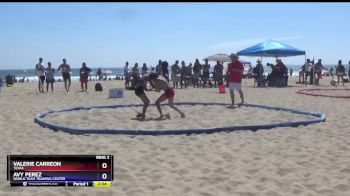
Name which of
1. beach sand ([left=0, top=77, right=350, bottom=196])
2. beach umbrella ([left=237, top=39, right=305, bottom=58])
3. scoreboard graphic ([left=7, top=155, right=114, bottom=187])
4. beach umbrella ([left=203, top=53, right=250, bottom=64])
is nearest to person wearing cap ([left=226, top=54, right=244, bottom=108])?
beach sand ([left=0, top=77, right=350, bottom=196])

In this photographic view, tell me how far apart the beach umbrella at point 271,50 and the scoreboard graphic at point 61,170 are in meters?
18.8

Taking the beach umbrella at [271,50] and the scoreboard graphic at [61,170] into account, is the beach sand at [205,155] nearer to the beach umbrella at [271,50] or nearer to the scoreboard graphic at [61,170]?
the scoreboard graphic at [61,170]

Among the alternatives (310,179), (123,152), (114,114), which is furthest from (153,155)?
(114,114)

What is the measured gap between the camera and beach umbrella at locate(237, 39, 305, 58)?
73.6 ft

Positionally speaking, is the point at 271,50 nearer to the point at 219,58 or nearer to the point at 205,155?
the point at 219,58

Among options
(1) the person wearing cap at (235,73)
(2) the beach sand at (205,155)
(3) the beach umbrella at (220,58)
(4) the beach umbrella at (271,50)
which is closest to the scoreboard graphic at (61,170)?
(2) the beach sand at (205,155)

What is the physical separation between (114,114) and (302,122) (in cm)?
437

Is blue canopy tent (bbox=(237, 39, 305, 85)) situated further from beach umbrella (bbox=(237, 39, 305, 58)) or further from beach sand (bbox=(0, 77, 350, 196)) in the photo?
beach sand (bbox=(0, 77, 350, 196))

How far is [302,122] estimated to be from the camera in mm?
8766

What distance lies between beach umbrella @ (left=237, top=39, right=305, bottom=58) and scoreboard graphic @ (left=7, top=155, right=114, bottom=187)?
18841 mm

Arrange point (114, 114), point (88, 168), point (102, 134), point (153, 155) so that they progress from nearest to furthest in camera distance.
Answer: point (88, 168)
point (153, 155)
point (102, 134)
point (114, 114)

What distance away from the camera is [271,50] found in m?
22.3

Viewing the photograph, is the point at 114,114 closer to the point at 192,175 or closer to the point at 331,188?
the point at 192,175

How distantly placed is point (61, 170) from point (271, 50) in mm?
19219
